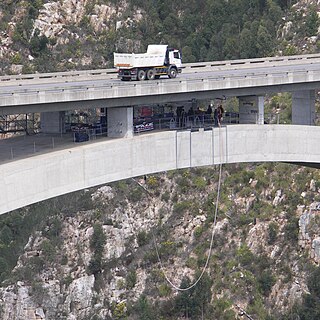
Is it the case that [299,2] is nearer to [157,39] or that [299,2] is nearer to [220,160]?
[157,39]

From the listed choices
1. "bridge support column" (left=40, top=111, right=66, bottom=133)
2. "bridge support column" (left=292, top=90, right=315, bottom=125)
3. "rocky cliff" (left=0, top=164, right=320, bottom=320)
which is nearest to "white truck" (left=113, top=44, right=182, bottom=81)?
"bridge support column" (left=40, top=111, right=66, bottom=133)

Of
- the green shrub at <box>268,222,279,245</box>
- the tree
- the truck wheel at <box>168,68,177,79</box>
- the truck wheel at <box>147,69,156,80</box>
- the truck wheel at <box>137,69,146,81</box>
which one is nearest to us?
the truck wheel at <box>137,69,146,81</box>

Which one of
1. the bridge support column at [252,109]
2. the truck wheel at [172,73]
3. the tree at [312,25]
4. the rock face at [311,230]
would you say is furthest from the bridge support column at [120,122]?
the tree at [312,25]

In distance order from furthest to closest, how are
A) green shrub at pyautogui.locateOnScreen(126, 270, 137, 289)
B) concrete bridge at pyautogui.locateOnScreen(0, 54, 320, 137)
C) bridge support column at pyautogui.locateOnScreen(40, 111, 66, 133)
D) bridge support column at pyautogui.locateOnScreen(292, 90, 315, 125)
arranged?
green shrub at pyautogui.locateOnScreen(126, 270, 137, 289) < bridge support column at pyautogui.locateOnScreen(292, 90, 315, 125) < bridge support column at pyautogui.locateOnScreen(40, 111, 66, 133) < concrete bridge at pyautogui.locateOnScreen(0, 54, 320, 137)

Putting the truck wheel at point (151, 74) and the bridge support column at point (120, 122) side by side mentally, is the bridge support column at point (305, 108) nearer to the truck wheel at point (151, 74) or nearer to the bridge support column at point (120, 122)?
the truck wheel at point (151, 74)

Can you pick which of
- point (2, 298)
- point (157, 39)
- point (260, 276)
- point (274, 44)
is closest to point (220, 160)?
point (260, 276)

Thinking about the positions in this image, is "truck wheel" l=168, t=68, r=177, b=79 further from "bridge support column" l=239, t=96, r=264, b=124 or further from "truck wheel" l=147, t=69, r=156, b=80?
"bridge support column" l=239, t=96, r=264, b=124
